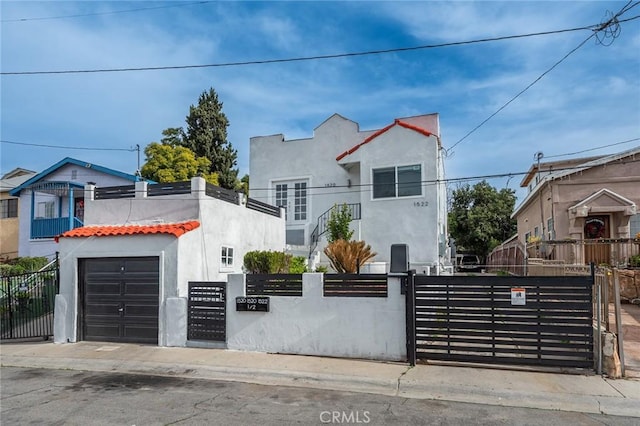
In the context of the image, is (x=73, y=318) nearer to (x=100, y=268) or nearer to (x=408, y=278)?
(x=100, y=268)

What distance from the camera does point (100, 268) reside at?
1087cm

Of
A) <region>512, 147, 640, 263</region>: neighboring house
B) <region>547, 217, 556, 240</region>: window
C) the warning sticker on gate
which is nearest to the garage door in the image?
the warning sticker on gate

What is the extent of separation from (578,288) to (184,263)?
27.0 feet

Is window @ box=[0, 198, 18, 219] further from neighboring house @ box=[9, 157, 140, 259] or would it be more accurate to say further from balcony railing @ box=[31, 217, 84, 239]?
balcony railing @ box=[31, 217, 84, 239]

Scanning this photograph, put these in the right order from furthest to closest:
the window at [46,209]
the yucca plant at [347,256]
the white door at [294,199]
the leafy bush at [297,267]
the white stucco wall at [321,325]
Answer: the window at [46,209]
the white door at [294,199]
the leafy bush at [297,267]
the yucca plant at [347,256]
the white stucco wall at [321,325]

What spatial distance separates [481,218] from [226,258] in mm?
34954

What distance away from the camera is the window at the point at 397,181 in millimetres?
17266

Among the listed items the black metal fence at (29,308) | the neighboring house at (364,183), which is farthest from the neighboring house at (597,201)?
the black metal fence at (29,308)

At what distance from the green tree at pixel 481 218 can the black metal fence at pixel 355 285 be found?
35931 mm

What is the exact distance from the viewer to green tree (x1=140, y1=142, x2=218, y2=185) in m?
25.5

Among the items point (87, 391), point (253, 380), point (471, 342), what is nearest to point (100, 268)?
point (87, 391)

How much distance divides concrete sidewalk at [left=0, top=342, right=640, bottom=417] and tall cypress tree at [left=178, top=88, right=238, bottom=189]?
898 inches

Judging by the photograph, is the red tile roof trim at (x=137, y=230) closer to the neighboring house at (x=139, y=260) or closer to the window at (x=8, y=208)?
the neighboring house at (x=139, y=260)

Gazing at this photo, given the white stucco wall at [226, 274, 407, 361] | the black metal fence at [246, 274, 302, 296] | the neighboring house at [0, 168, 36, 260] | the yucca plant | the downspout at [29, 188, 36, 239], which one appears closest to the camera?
the white stucco wall at [226, 274, 407, 361]
